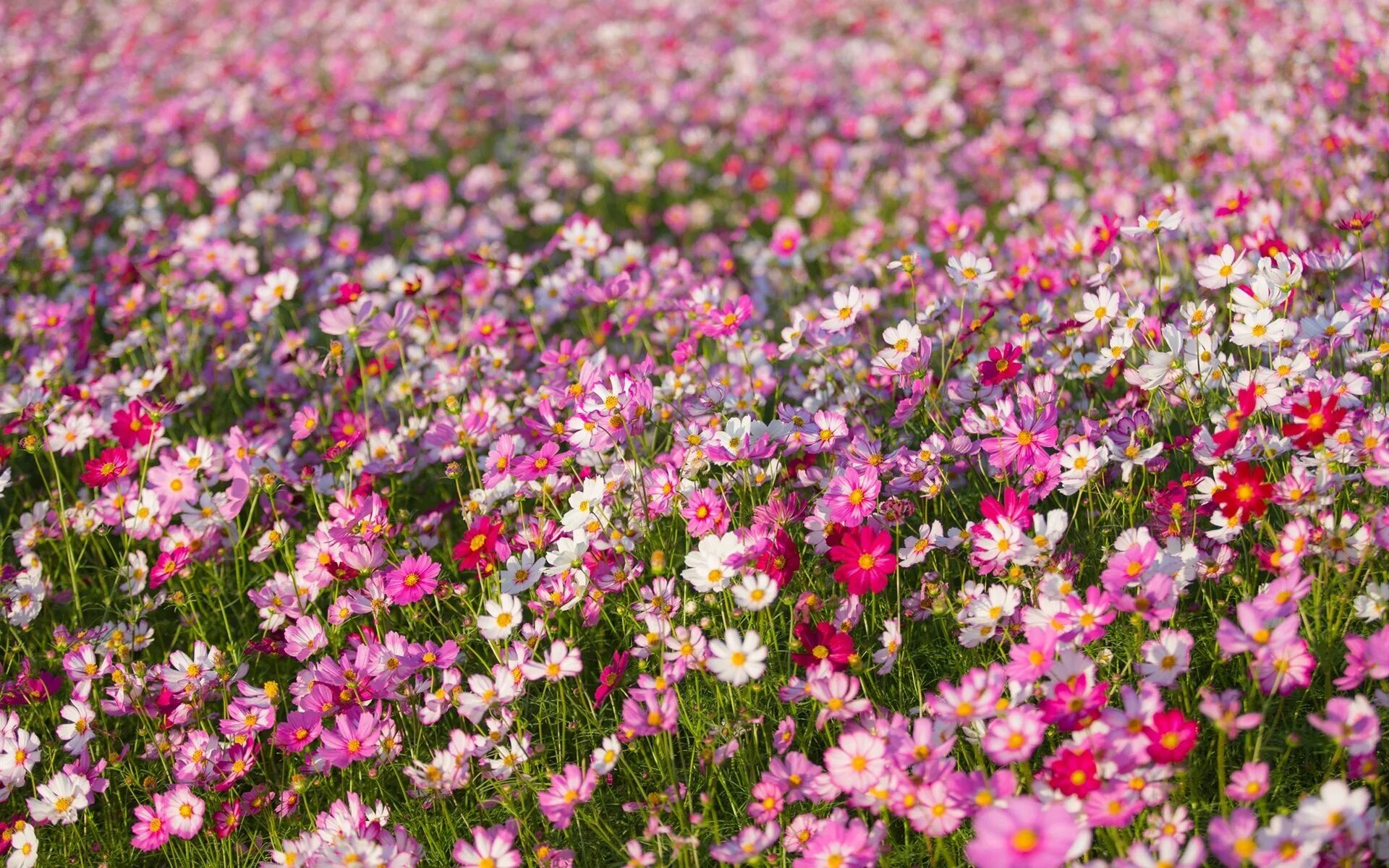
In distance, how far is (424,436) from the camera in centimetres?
267

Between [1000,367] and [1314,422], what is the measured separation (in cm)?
62

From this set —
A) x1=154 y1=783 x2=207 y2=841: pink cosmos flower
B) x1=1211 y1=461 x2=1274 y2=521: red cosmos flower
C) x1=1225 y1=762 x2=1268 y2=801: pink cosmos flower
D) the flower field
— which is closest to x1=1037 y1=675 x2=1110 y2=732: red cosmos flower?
the flower field

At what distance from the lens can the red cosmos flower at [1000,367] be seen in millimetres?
2260

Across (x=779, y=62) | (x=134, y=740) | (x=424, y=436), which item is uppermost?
(x=424, y=436)

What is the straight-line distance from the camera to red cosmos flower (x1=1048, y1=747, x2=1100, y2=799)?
1577 mm

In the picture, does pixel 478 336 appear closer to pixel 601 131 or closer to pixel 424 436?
pixel 424 436

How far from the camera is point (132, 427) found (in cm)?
269

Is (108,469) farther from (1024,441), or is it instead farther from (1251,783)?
(1251,783)

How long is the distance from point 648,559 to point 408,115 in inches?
185

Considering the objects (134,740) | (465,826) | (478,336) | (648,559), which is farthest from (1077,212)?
(134,740)

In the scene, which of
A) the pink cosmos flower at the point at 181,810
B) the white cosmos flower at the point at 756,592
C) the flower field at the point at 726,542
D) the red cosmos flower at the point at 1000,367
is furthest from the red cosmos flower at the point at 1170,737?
the pink cosmos flower at the point at 181,810

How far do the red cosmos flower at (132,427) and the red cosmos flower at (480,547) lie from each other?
100 cm

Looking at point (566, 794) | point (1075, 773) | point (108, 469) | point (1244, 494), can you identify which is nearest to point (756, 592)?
point (566, 794)

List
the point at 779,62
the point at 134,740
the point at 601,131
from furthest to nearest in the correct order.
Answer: the point at 779,62 < the point at 601,131 < the point at 134,740
